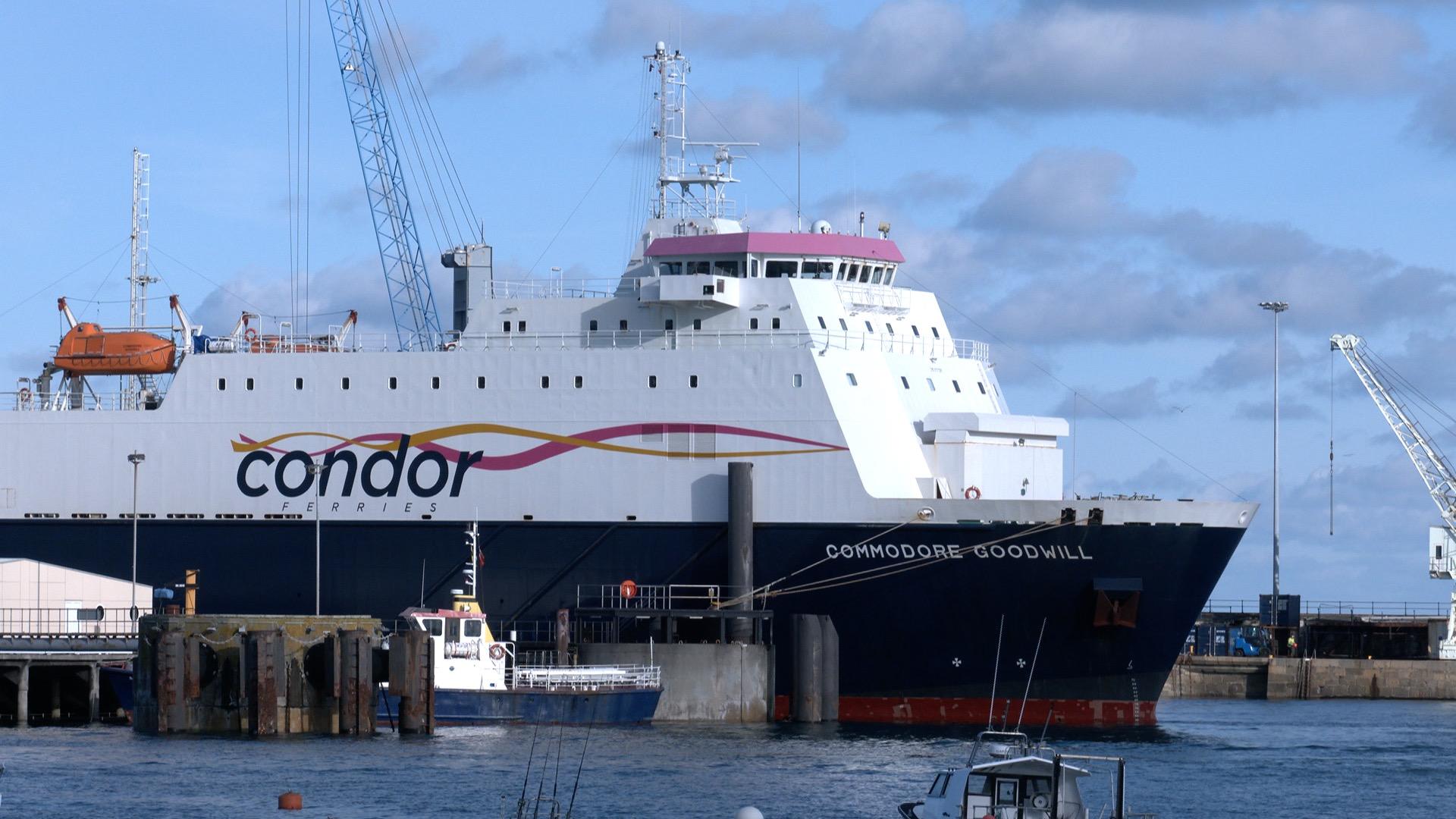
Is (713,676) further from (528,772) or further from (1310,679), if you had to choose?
(1310,679)

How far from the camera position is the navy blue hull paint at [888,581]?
42969 millimetres

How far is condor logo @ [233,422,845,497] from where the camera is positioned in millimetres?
44625

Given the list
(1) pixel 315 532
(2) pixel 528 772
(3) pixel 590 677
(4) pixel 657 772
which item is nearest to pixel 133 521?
(1) pixel 315 532

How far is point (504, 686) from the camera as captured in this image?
4238 centimetres

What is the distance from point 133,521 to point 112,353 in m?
4.47

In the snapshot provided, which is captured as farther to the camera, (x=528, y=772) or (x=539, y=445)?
(x=539, y=445)

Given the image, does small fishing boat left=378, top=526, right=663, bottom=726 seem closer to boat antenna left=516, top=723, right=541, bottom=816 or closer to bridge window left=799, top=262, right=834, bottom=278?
boat antenna left=516, top=723, right=541, bottom=816

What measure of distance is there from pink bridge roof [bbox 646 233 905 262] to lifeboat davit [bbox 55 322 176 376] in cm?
1126

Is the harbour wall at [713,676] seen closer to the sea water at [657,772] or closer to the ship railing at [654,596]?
the sea water at [657,772]

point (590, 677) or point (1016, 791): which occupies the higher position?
point (590, 677)

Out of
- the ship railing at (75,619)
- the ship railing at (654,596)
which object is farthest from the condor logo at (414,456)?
the ship railing at (75,619)

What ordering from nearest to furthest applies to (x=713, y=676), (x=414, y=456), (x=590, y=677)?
(x=590, y=677) < (x=713, y=676) < (x=414, y=456)

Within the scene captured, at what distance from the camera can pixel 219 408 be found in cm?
4712

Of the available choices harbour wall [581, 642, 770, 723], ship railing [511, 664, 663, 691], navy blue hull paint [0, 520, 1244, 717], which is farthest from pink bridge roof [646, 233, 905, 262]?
ship railing [511, 664, 663, 691]
